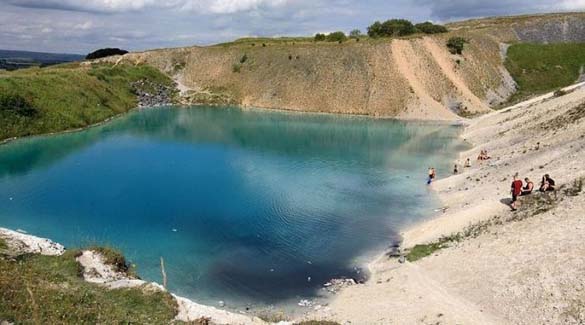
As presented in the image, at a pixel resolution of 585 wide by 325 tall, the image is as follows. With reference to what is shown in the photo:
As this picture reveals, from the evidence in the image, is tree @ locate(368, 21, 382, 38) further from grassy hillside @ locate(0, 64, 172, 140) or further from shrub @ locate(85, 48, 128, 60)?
shrub @ locate(85, 48, 128, 60)

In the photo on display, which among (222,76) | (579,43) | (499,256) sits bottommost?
(499,256)

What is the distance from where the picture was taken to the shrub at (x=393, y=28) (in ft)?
391

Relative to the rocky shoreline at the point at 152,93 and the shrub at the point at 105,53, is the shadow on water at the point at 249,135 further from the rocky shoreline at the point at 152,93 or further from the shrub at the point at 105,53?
the shrub at the point at 105,53

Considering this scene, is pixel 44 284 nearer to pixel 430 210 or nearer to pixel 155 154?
pixel 430 210

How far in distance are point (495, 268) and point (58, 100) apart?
75.8m

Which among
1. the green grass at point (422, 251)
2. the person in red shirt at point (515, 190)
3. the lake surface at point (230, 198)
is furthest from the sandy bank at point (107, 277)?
the person in red shirt at point (515, 190)

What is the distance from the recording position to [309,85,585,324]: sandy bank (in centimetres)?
2166

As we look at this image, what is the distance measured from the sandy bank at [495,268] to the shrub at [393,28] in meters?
84.1

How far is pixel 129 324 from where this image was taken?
17234mm

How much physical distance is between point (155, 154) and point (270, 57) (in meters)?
59.8

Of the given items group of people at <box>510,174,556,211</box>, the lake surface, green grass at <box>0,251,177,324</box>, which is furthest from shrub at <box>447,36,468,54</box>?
green grass at <box>0,251,177,324</box>

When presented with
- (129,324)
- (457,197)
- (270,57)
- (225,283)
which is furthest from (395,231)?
(270,57)

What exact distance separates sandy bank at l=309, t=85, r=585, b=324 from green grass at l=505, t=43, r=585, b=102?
69426 mm

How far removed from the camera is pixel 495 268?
25.1m
